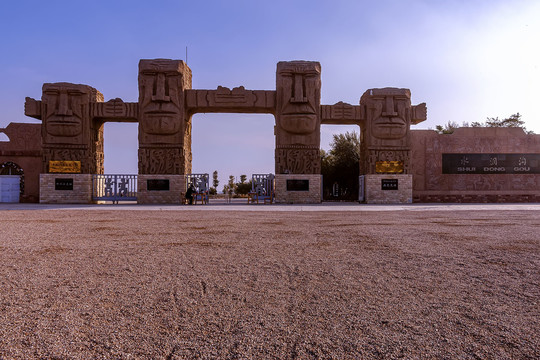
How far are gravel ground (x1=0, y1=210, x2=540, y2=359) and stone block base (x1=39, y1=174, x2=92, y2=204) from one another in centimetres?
1694

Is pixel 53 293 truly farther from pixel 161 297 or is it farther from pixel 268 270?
pixel 268 270

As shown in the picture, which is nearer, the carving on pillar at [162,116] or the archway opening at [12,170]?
the carving on pillar at [162,116]

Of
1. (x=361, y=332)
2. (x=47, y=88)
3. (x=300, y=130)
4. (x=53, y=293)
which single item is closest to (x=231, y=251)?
(x=53, y=293)

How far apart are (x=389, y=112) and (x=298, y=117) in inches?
225

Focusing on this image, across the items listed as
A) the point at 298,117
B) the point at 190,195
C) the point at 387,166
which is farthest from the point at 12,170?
the point at 387,166

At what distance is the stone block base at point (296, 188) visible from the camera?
22750mm

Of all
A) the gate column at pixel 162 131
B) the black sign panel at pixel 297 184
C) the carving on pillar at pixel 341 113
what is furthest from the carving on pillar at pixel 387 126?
the gate column at pixel 162 131

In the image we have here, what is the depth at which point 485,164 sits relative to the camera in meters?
25.0

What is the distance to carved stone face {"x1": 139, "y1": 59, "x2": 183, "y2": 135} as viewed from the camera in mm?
21984

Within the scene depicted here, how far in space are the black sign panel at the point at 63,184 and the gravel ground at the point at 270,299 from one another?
56.2ft

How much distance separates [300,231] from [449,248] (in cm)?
337

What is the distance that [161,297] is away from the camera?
13.1ft

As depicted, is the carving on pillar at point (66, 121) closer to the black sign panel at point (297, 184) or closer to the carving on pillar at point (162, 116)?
the carving on pillar at point (162, 116)

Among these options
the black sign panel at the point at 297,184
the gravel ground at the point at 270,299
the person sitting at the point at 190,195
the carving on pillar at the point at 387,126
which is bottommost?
the gravel ground at the point at 270,299
